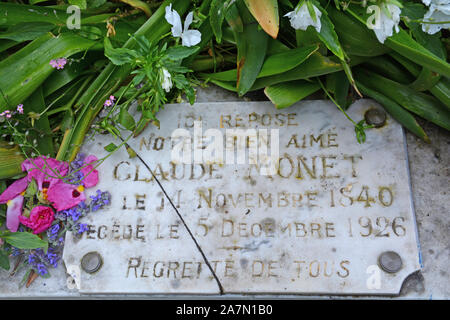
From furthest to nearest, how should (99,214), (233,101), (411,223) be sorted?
(233,101) < (99,214) < (411,223)

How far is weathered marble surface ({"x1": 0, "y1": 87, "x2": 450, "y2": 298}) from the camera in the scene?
1.45m

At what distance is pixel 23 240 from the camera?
1534mm

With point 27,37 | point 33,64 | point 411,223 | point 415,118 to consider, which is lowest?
point 411,223

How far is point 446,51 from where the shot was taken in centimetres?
164

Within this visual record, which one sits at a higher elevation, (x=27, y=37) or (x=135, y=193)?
(x=27, y=37)

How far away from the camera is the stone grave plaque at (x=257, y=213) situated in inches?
58.4

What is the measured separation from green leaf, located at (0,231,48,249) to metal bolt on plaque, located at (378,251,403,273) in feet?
3.34

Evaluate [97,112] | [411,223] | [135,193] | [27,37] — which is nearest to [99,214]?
[135,193]

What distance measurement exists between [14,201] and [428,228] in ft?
4.39

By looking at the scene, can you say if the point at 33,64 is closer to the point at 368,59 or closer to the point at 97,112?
the point at 97,112

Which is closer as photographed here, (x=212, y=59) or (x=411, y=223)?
(x=411, y=223)

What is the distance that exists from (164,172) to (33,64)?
1.83 ft

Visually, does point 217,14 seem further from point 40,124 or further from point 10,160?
point 10,160

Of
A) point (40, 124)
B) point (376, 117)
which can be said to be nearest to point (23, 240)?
point (40, 124)
